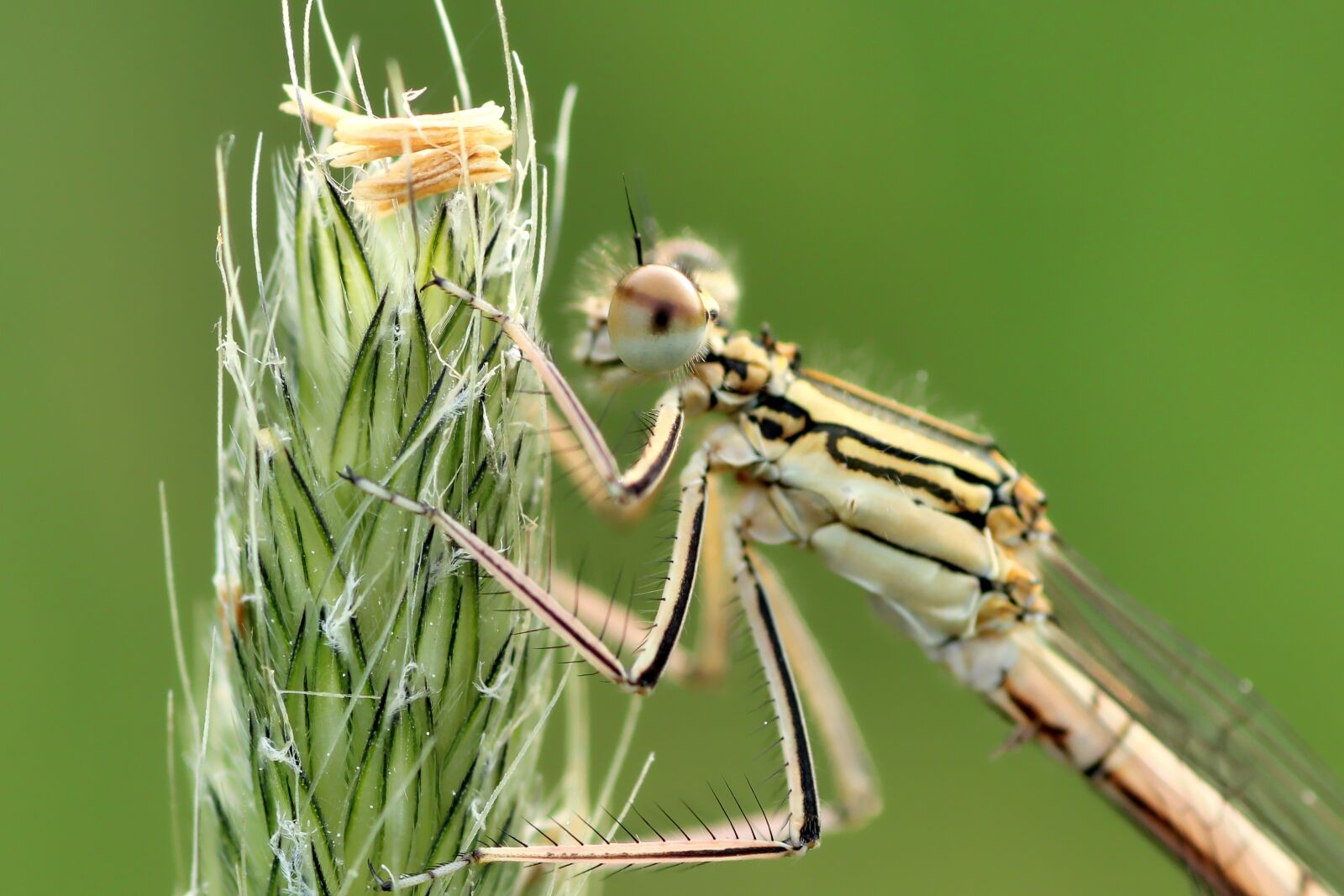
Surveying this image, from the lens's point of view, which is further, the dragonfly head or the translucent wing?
the translucent wing

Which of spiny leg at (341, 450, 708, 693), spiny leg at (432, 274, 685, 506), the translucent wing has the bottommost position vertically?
the translucent wing

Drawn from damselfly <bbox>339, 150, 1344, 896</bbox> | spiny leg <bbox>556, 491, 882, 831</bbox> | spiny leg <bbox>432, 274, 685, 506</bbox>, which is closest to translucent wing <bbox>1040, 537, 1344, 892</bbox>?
damselfly <bbox>339, 150, 1344, 896</bbox>

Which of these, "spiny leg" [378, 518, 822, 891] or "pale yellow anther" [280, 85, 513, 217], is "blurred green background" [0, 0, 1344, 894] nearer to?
"spiny leg" [378, 518, 822, 891]

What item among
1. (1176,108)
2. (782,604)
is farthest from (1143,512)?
(782,604)

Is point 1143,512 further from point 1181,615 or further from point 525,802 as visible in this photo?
point 525,802

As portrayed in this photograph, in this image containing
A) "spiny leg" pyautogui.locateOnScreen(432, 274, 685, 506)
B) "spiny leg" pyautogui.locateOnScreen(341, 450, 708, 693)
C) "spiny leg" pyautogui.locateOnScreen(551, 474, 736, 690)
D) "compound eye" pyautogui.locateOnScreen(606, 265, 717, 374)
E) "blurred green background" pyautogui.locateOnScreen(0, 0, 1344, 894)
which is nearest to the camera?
"spiny leg" pyautogui.locateOnScreen(341, 450, 708, 693)

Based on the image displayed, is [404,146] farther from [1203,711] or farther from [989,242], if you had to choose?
[989,242]

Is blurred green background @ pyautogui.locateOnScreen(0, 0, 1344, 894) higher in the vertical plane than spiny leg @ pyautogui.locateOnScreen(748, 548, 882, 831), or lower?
higher

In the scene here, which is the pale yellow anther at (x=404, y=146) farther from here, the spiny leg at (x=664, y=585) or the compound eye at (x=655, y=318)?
the compound eye at (x=655, y=318)

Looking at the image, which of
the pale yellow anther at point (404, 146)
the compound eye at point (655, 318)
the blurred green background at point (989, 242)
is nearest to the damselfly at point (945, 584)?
the compound eye at point (655, 318)
